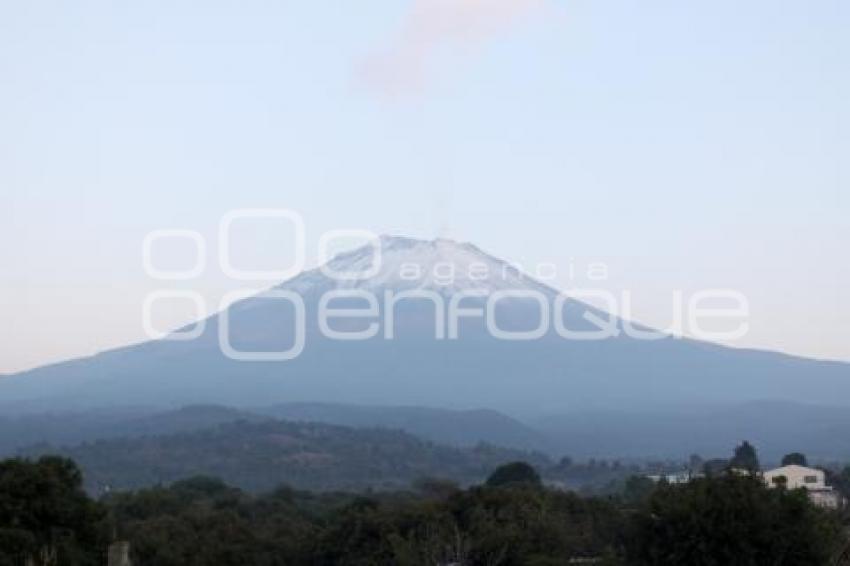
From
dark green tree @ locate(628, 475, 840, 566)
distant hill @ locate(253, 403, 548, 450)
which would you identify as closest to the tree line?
dark green tree @ locate(628, 475, 840, 566)

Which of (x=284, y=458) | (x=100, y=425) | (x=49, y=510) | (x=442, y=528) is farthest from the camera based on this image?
(x=100, y=425)

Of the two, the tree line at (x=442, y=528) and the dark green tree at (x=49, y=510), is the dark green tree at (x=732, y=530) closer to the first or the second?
the tree line at (x=442, y=528)

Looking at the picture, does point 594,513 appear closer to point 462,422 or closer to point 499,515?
point 499,515

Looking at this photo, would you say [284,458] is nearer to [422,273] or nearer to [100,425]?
[100,425]

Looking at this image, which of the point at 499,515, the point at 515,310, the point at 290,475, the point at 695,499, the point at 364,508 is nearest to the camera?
the point at 695,499

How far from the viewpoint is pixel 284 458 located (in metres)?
96.9

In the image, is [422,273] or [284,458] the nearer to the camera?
[284,458]

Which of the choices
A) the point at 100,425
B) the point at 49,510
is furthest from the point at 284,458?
the point at 49,510

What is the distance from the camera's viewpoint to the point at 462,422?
534 feet

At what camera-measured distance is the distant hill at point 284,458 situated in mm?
87500

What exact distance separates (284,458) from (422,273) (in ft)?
314

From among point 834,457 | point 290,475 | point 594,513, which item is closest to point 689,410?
point 834,457

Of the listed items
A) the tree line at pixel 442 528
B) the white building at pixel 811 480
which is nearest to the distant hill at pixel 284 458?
the white building at pixel 811 480

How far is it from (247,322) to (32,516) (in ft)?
559
